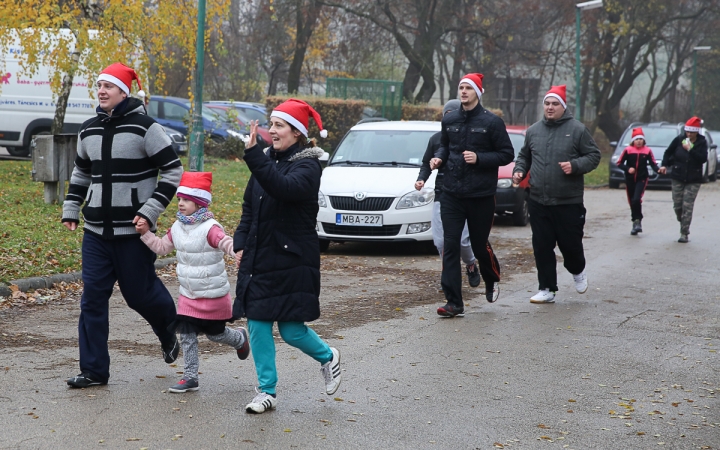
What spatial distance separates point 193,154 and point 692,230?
8.52 meters

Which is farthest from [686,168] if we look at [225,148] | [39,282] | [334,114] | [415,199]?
[225,148]

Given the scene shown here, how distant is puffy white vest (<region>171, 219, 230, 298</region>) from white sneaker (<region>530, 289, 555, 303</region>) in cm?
440

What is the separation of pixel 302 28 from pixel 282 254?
29.8 m

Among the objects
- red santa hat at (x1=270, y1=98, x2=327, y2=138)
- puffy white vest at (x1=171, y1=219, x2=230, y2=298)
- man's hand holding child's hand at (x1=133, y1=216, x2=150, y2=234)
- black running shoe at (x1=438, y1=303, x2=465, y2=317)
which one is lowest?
black running shoe at (x1=438, y1=303, x2=465, y2=317)

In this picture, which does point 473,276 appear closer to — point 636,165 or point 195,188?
point 195,188

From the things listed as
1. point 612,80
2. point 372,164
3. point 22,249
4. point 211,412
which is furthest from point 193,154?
point 612,80

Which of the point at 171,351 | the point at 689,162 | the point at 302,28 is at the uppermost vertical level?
the point at 302,28

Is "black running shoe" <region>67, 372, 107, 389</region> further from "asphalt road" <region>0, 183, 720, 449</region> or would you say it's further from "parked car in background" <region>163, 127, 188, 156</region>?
"parked car in background" <region>163, 127, 188, 156</region>

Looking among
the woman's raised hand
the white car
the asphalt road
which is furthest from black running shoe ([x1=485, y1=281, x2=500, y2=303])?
the woman's raised hand

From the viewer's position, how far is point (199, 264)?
5480 millimetres

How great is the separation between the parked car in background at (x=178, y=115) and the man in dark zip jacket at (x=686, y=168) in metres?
14.0

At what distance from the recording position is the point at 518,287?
10.3m

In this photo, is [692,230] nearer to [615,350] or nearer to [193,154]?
[193,154]

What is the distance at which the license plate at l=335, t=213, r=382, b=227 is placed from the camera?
12.0 meters
